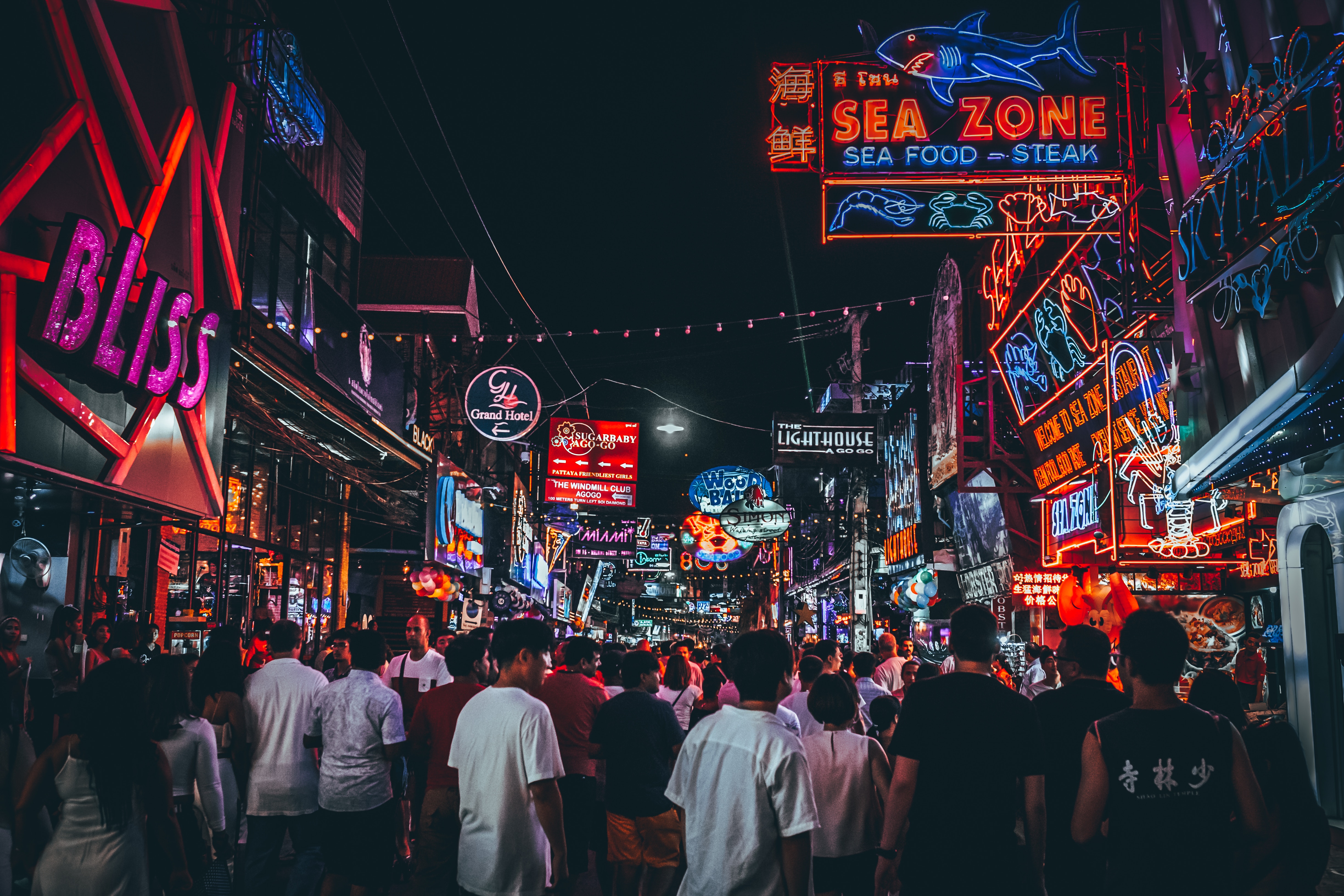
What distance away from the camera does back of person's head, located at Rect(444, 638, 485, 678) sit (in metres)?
7.67

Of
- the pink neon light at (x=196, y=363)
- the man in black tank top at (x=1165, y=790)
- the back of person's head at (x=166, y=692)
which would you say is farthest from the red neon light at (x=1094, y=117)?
the back of person's head at (x=166, y=692)

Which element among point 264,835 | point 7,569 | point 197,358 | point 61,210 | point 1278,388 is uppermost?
point 61,210

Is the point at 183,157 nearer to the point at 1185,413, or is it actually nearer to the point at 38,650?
the point at 38,650

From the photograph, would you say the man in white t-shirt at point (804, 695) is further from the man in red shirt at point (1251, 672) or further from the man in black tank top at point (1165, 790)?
the man in red shirt at point (1251, 672)

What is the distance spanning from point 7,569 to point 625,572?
5884 cm

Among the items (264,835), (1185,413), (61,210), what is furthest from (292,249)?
(1185,413)

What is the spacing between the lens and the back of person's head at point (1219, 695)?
18.7 feet

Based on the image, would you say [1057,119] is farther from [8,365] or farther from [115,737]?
[115,737]

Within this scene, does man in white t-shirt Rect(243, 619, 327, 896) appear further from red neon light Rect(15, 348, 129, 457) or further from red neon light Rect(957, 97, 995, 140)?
red neon light Rect(957, 97, 995, 140)

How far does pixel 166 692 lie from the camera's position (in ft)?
17.2

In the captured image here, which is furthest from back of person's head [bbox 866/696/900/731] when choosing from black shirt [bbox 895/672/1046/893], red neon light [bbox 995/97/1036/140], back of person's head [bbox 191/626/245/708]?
red neon light [bbox 995/97/1036/140]

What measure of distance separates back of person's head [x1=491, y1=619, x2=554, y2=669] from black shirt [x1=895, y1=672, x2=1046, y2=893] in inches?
80.4

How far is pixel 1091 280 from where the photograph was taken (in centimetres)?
1494

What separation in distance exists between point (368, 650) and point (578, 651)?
8.59ft
